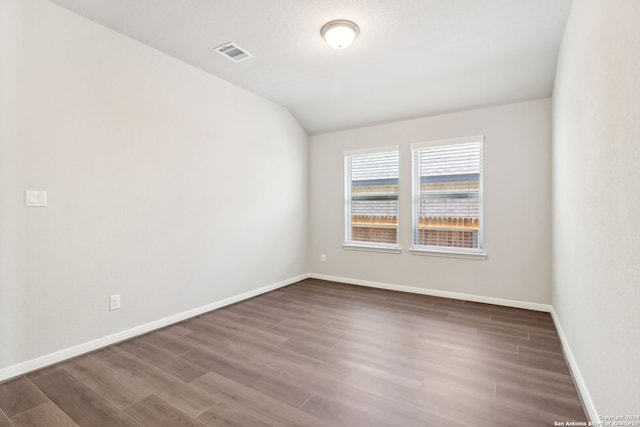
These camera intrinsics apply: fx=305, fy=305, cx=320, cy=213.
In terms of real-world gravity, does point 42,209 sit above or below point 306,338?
above

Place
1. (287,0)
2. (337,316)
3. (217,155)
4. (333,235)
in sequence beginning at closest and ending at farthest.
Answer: (287,0) < (337,316) < (217,155) < (333,235)

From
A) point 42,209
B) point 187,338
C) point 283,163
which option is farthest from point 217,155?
point 187,338

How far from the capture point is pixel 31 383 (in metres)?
2.14

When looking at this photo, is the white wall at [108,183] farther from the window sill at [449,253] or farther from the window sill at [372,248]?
the window sill at [449,253]

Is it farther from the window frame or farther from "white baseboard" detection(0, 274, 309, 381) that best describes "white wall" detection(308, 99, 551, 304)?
"white baseboard" detection(0, 274, 309, 381)

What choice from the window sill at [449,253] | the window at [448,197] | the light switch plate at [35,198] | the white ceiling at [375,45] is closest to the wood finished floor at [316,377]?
the window sill at [449,253]

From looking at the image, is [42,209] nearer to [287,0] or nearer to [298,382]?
[298,382]

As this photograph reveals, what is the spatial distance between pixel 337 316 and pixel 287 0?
3.07m

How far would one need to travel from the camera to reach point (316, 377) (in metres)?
2.20

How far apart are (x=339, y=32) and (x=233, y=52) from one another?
1201mm

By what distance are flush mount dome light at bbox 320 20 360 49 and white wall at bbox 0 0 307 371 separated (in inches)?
66.1

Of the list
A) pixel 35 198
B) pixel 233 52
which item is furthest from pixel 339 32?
pixel 35 198

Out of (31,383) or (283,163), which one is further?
(283,163)

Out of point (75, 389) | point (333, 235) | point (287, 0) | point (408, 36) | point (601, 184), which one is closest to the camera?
point (601, 184)
